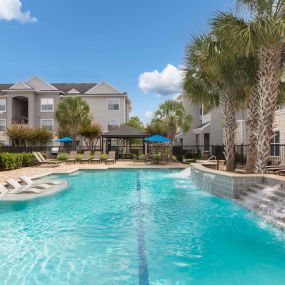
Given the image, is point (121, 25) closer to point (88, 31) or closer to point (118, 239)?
point (88, 31)

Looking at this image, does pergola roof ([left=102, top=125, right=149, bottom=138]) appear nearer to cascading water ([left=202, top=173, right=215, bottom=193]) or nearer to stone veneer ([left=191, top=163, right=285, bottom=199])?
cascading water ([left=202, top=173, right=215, bottom=193])

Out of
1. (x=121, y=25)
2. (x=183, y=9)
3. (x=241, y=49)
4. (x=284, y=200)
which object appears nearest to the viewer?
(x=284, y=200)

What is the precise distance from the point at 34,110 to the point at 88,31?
62.8ft

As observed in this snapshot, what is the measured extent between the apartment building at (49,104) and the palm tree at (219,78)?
25247mm

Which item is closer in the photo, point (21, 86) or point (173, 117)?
point (173, 117)

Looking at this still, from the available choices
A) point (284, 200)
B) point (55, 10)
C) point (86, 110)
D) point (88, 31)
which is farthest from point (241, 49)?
point (86, 110)

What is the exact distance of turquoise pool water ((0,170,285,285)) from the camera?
4.59m

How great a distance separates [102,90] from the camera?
40.6 m

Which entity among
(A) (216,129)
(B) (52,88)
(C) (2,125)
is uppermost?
(B) (52,88)

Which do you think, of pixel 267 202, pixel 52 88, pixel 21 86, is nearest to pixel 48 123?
pixel 52 88

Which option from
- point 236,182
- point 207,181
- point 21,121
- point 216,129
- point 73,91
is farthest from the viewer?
point 73,91

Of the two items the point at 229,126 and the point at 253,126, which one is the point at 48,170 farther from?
the point at 253,126

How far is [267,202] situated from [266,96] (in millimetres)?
4402

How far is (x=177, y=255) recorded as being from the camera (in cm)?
538
